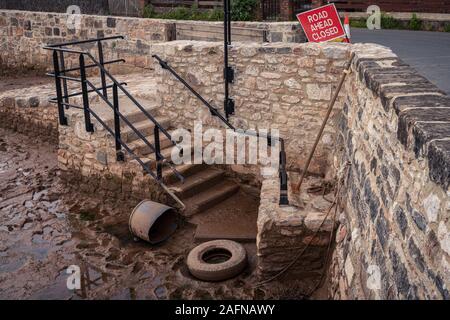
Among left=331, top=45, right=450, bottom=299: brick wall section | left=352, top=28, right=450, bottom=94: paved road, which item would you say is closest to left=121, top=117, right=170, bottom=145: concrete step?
left=331, top=45, right=450, bottom=299: brick wall section

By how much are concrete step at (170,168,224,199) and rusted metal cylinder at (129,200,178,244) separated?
1.16 feet

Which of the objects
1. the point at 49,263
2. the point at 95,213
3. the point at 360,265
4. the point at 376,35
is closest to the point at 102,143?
the point at 95,213

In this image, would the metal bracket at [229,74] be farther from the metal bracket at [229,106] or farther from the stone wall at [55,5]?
the stone wall at [55,5]

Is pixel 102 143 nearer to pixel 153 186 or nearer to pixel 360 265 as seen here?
pixel 153 186

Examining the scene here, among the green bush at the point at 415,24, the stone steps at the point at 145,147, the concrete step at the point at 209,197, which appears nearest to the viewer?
the concrete step at the point at 209,197

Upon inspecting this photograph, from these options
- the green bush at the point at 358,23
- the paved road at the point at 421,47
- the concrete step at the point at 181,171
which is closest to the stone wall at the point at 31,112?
the concrete step at the point at 181,171

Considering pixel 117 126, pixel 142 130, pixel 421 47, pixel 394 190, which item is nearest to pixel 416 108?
pixel 394 190

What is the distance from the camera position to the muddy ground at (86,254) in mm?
5375

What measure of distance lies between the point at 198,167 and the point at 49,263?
8.13 ft

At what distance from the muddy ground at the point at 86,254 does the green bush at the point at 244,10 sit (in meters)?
9.92

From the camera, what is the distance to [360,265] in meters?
3.81

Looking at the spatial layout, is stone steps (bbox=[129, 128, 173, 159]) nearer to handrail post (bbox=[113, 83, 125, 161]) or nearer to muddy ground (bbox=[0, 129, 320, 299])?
handrail post (bbox=[113, 83, 125, 161])

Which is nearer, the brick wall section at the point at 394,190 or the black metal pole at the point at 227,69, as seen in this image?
the brick wall section at the point at 394,190

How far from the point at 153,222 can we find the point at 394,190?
3577mm
